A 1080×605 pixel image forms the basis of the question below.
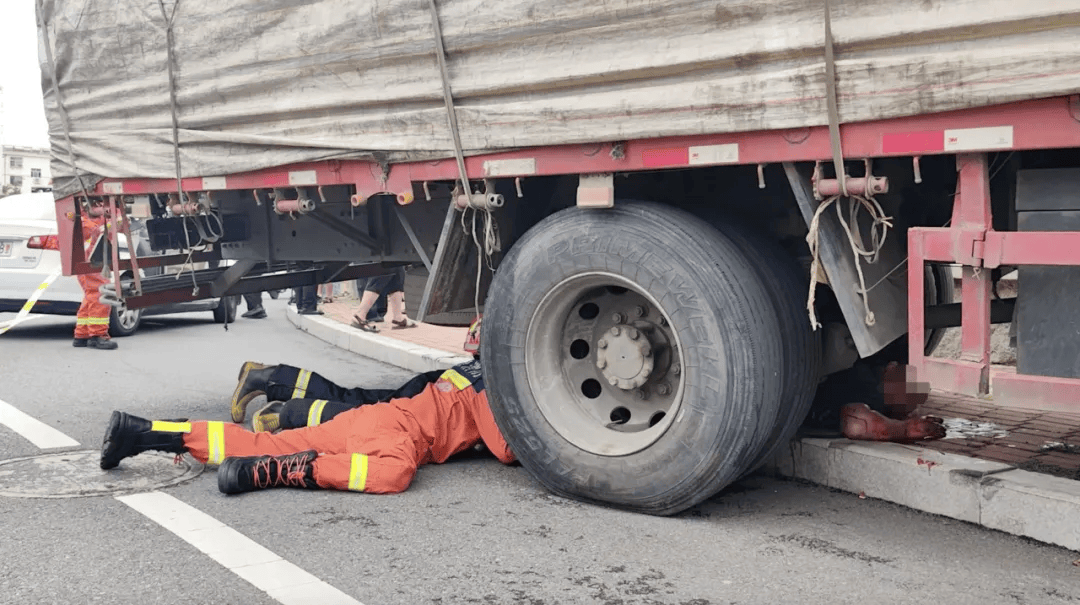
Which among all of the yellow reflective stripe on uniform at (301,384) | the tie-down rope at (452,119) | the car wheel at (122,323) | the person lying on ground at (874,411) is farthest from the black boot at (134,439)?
the car wheel at (122,323)

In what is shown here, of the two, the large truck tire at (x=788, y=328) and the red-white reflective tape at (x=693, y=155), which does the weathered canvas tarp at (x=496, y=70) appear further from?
the large truck tire at (x=788, y=328)

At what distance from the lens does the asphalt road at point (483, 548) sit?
358 centimetres

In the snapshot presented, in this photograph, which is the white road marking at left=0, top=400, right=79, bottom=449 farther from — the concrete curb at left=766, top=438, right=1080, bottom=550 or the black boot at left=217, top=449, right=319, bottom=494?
the concrete curb at left=766, top=438, right=1080, bottom=550

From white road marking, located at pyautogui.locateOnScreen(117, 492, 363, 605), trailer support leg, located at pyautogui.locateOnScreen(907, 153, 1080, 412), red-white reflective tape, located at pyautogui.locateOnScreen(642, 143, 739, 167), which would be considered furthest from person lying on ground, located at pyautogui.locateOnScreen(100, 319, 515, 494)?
trailer support leg, located at pyautogui.locateOnScreen(907, 153, 1080, 412)

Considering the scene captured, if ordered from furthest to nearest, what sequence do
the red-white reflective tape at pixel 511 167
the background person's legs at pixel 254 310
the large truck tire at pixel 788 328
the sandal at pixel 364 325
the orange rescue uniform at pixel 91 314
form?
the background person's legs at pixel 254 310 < the sandal at pixel 364 325 < the orange rescue uniform at pixel 91 314 < the red-white reflective tape at pixel 511 167 < the large truck tire at pixel 788 328

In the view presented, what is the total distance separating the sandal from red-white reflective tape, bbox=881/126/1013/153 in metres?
8.28

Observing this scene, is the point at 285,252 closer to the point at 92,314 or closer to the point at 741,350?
the point at 741,350

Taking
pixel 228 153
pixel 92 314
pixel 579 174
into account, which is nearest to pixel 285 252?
pixel 228 153

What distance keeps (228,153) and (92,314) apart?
5.20 meters

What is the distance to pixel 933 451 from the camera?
15.5 ft

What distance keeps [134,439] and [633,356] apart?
2.16 meters

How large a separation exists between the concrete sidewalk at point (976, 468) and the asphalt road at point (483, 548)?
78 millimetres

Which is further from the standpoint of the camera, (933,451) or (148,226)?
(148,226)

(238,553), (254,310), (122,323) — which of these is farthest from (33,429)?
(254,310)
